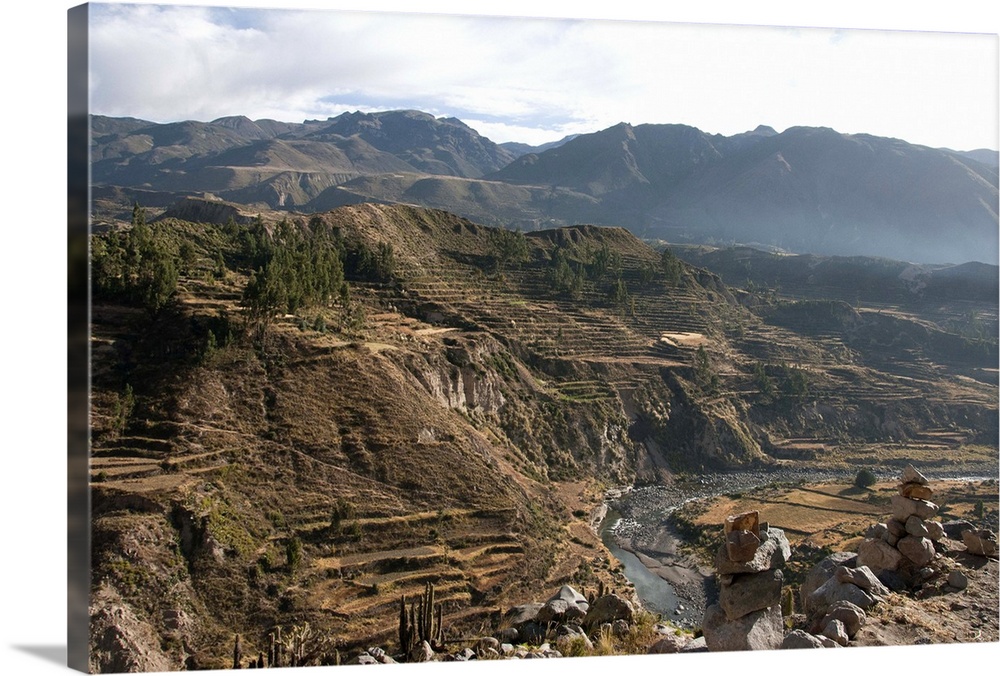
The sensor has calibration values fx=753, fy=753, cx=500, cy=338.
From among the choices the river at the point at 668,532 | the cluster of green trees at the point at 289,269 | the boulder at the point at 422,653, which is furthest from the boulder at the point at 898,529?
the cluster of green trees at the point at 289,269

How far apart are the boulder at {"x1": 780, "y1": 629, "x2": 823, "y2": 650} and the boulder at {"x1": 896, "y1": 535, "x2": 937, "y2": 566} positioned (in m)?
2.76

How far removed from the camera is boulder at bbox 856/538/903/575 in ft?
30.1

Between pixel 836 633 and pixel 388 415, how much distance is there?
14076 mm

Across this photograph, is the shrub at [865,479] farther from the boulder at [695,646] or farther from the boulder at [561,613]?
the boulder at [695,646]

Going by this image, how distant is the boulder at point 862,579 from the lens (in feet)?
27.6

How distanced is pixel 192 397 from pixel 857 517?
21.3 m

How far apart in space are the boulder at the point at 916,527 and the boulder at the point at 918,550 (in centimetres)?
5

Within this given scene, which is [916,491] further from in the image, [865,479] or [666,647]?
[865,479]

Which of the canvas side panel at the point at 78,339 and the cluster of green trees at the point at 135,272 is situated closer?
the canvas side panel at the point at 78,339

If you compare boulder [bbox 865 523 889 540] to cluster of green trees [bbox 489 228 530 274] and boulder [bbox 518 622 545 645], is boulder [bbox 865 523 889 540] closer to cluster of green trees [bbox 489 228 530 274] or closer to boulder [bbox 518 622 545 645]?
boulder [bbox 518 622 545 645]

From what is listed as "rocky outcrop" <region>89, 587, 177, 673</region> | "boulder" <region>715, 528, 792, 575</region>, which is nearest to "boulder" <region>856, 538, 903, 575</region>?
"boulder" <region>715, 528, 792, 575</region>

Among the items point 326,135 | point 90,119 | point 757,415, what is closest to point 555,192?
point 326,135

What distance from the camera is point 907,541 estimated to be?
9.05m

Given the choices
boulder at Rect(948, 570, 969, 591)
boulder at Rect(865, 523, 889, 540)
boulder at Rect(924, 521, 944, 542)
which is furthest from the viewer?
boulder at Rect(924, 521, 944, 542)
